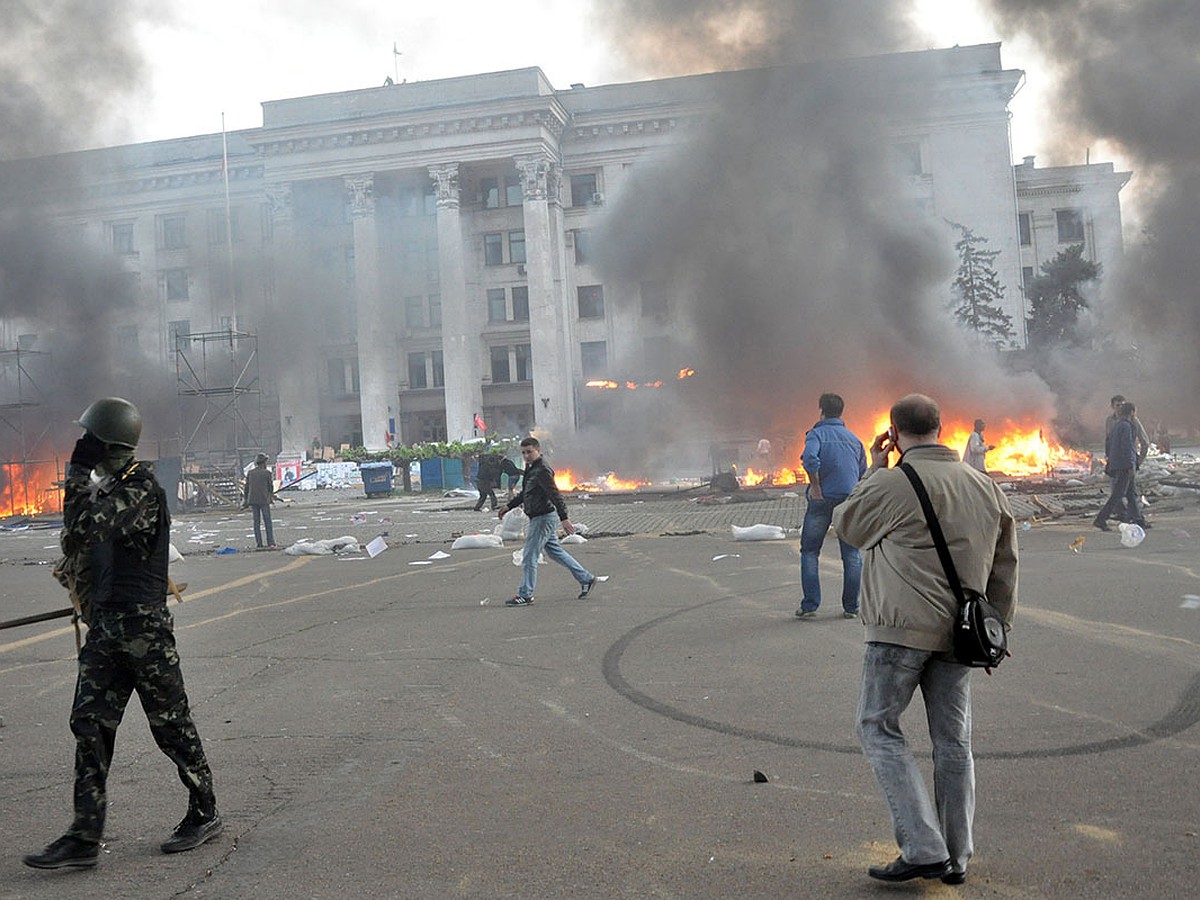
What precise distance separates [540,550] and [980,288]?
126 feet

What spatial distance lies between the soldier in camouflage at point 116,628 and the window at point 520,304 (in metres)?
46.6

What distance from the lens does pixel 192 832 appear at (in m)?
3.54

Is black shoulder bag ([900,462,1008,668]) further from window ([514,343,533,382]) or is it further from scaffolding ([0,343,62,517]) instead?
window ([514,343,533,382])

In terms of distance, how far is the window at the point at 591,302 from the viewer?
49.7m

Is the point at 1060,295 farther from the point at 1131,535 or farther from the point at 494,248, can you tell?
the point at 1131,535

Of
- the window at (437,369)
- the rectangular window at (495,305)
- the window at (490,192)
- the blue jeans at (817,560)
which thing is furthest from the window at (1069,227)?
the blue jeans at (817,560)

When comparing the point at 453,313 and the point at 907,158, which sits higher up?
the point at 907,158

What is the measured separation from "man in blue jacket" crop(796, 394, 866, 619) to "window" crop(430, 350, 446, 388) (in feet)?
A: 144

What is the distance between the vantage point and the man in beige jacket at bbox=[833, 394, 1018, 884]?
9.96ft

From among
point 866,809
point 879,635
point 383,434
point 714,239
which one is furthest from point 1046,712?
point 383,434

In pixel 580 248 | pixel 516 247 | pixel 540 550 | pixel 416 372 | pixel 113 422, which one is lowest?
pixel 540 550

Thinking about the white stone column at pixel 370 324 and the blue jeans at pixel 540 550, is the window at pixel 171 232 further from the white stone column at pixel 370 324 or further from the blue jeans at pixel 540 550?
the blue jeans at pixel 540 550

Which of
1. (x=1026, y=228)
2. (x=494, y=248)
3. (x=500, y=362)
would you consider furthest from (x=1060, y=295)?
(x=494, y=248)

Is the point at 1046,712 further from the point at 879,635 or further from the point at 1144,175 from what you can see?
the point at 1144,175
